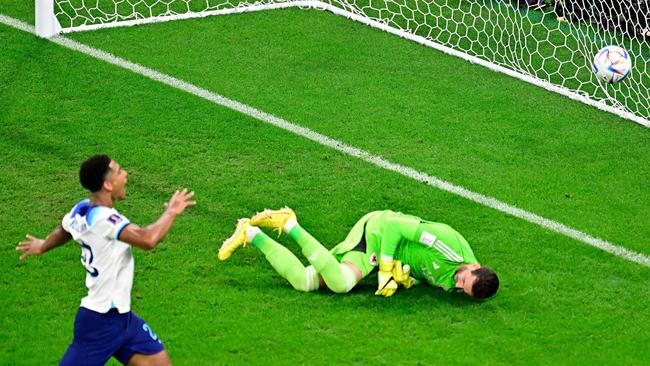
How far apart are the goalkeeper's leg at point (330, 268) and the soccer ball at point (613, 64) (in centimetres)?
415

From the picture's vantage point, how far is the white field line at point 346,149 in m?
9.54

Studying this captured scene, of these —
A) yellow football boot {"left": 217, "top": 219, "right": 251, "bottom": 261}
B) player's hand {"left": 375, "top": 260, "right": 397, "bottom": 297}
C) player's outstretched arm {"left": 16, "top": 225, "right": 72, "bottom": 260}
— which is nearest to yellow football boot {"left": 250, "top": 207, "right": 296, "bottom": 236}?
yellow football boot {"left": 217, "top": 219, "right": 251, "bottom": 261}

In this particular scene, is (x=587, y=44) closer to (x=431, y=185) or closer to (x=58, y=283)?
(x=431, y=185)

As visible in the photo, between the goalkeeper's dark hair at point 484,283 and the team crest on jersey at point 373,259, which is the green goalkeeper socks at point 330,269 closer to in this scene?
the team crest on jersey at point 373,259

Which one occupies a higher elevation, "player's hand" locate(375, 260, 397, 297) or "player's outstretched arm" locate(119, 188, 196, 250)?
"player's outstretched arm" locate(119, 188, 196, 250)

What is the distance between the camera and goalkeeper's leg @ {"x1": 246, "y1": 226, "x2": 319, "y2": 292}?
8539 millimetres

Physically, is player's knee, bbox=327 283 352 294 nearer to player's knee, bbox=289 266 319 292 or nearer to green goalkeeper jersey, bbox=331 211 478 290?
player's knee, bbox=289 266 319 292

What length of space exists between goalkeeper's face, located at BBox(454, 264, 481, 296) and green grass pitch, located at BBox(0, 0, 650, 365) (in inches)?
7.0

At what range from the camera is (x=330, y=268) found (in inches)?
333

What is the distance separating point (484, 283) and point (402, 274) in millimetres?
603

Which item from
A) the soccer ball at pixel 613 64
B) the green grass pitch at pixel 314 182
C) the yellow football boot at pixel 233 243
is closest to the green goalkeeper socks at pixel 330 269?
the green grass pitch at pixel 314 182

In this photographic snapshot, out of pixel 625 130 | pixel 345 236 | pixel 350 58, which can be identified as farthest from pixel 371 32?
pixel 345 236

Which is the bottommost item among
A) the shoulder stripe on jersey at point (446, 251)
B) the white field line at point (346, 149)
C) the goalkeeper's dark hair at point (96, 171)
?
the white field line at point (346, 149)

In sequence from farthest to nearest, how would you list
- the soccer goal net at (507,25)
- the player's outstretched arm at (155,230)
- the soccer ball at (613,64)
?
the soccer goal net at (507,25), the soccer ball at (613,64), the player's outstretched arm at (155,230)
